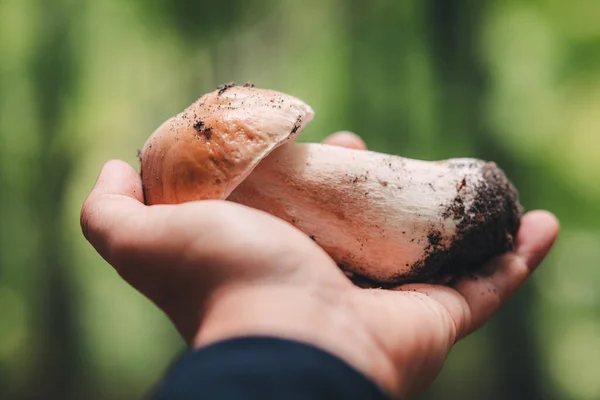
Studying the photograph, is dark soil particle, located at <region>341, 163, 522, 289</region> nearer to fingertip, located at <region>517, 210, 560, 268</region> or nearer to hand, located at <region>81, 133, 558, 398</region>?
fingertip, located at <region>517, 210, 560, 268</region>

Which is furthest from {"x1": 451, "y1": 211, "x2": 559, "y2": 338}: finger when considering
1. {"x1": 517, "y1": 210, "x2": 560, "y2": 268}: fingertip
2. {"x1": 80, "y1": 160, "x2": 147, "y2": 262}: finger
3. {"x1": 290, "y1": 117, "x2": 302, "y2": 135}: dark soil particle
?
{"x1": 80, "y1": 160, "x2": 147, "y2": 262}: finger

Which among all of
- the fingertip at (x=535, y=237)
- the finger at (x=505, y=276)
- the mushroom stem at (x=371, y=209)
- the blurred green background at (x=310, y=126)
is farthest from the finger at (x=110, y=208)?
the blurred green background at (x=310, y=126)

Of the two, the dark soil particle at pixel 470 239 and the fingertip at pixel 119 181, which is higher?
the fingertip at pixel 119 181

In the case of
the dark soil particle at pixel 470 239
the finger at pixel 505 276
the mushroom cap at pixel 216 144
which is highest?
the mushroom cap at pixel 216 144

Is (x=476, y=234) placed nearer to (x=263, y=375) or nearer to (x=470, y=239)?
(x=470, y=239)

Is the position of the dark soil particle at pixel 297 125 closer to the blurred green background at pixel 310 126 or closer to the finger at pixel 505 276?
the finger at pixel 505 276

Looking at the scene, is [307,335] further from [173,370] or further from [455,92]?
[455,92]

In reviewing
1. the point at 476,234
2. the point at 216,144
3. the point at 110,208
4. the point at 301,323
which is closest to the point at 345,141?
the point at 476,234

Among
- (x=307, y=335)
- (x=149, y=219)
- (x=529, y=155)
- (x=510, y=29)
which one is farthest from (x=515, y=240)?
(x=510, y=29)
